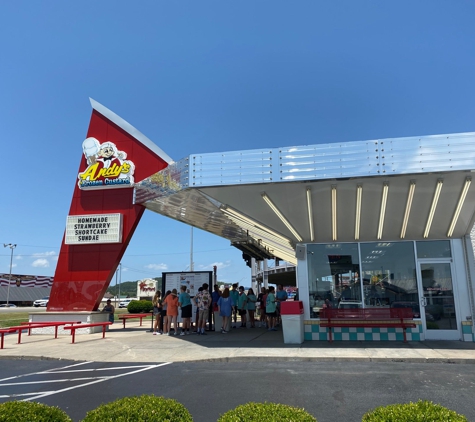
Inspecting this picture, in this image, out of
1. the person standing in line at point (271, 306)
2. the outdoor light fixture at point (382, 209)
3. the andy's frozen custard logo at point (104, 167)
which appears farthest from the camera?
the andy's frozen custard logo at point (104, 167)

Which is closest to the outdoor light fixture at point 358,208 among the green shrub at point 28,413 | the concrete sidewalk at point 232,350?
the concrete sidewalk at point 232,350

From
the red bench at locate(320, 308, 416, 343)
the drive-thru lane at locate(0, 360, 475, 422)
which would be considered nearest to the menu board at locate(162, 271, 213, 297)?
the red bench at locate(320, 308, 416, 343)

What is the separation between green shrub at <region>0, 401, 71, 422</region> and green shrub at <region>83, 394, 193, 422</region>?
31 centimetres

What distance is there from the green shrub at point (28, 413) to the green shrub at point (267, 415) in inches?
54.5

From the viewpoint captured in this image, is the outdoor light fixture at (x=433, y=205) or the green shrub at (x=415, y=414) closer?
the green shrub at (x=415, y=414)

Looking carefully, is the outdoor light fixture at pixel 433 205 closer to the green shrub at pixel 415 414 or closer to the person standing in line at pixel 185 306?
the green shrub at pixel 415 414

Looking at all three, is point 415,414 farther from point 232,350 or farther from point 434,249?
point 434,249

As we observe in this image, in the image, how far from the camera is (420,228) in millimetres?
11844

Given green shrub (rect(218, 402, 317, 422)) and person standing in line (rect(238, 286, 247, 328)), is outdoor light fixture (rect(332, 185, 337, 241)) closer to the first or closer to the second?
person standing in line (rect(238, 286, 247, 328))

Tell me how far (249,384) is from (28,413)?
14.9ft

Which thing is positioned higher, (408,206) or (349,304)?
(408,206)

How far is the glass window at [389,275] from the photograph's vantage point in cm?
1227

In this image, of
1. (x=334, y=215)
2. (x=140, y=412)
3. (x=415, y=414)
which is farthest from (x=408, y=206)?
(x=140, y=412)

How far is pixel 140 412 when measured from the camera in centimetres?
321
